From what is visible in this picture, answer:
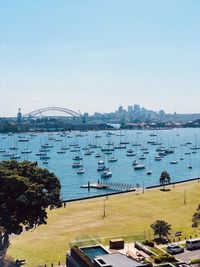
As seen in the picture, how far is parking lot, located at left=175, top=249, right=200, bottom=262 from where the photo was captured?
3306 cm

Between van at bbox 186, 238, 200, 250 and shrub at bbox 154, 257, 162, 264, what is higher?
shrub at bbox 154, 257, 162, 264

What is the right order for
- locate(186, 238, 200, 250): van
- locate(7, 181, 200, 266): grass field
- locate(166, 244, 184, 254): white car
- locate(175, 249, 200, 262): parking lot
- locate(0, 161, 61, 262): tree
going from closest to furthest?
locate(175, 249, 200, 262): parking lot → locate(166, 244, 184, 254): white car → locate(186, 238, 200, 250): van → locate(0, 161, 61, 262): tree → locate(7, 181, 200, 266): grass field

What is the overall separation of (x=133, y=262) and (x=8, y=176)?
637 inches

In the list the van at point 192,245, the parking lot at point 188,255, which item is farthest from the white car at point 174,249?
the van at point 192,245

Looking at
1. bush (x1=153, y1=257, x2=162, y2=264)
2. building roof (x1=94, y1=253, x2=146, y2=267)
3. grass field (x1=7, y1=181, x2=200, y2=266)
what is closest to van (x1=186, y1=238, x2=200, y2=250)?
grass field (x1=7, y1=181, x2=200, y2=266)

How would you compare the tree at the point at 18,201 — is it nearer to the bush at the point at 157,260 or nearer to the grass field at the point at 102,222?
the grass field at the point at 102,222

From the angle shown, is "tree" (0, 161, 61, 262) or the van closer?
the van

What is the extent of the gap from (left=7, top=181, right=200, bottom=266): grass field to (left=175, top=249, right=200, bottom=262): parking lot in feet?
10.8

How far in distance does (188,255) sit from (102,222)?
16.0 meters

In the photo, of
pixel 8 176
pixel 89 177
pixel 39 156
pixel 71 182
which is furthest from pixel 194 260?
pixel 39 156

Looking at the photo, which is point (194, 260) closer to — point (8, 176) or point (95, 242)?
point (95, 242)

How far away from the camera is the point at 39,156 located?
160 meters

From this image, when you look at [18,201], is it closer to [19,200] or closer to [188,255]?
[19,200]

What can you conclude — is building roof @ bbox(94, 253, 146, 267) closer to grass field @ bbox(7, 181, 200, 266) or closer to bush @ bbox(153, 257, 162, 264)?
bush @ bbox(153, 257, 162, 264)
